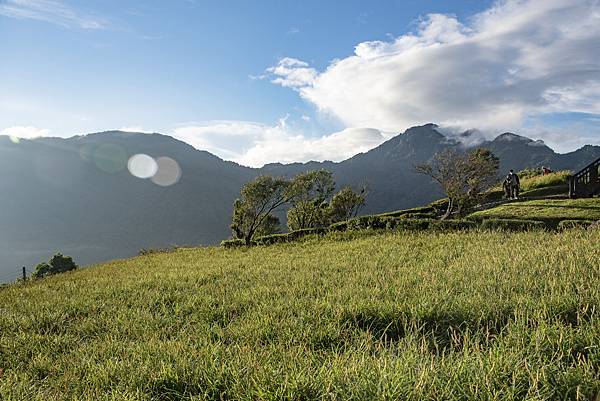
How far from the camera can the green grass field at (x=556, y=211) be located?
22.2 meters

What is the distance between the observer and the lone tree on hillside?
3284 centimetres

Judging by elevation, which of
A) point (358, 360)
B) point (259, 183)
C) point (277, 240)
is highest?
point (259, 183)

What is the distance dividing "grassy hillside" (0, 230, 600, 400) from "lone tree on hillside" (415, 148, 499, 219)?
77.5ft

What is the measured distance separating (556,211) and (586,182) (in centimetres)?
689

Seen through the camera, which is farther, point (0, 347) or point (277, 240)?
point (277, 240)

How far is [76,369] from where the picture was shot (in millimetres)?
4934

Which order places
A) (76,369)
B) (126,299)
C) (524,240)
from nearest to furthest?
(76,369) < (126,299) < (524,240)

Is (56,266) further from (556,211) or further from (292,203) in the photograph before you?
(556,211)

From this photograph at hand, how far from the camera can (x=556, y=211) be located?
24953 mm

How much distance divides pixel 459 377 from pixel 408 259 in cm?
939

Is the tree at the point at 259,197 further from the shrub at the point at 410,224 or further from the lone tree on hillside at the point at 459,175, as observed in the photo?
the lone tree on hillside at the point at 459,175

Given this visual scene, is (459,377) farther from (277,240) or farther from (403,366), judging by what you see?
(277,240)

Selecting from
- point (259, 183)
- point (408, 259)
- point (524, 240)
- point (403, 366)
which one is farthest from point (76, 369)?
point (259, 183)

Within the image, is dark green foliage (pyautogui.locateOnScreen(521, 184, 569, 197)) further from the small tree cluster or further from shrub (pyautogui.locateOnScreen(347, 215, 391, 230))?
the small tree cluster
